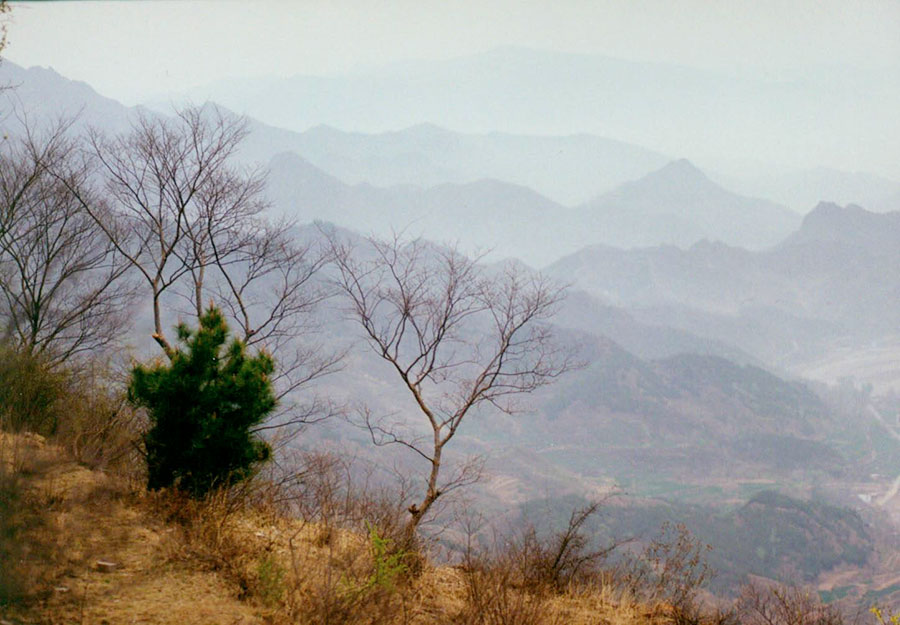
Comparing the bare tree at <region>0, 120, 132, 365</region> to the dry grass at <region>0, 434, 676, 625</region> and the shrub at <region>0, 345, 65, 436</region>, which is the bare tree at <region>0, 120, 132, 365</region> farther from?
the dry grass at <region>0, 434, 676, 625</region>

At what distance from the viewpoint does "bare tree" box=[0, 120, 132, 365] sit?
1554 cm

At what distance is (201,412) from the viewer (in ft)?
22.6

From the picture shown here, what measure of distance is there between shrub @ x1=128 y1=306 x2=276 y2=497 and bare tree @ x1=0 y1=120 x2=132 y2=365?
30.2 ft

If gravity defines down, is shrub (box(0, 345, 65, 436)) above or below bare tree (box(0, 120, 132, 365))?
below

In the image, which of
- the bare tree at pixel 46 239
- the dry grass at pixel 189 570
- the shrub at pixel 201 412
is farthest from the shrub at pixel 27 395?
the bare tree at pixel 46 239

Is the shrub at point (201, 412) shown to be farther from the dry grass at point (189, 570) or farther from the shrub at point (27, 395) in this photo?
the shrub at point (27, 395)

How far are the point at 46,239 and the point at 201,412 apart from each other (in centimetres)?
1341

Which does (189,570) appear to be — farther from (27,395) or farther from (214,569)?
(27,395)

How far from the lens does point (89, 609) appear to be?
185 inches

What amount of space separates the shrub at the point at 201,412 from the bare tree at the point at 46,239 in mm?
9207

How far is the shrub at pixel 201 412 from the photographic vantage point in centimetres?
691

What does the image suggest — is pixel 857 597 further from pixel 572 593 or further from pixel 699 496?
pixel 572 593

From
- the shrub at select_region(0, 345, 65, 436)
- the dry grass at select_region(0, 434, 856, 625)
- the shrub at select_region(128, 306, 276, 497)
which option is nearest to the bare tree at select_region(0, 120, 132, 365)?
the shrub at select_region(0, 345, 65, 436)

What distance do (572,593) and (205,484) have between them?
15.7 ft
